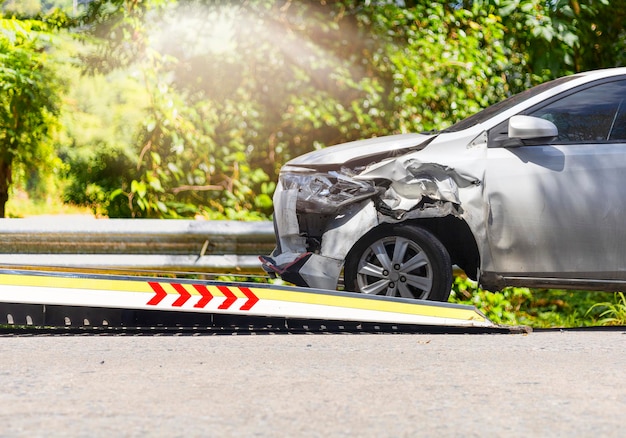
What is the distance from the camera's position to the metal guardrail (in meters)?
7.82

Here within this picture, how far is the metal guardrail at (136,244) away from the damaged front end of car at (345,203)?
1493 mm

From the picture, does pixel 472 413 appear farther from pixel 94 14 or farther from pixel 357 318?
pixel 94 14

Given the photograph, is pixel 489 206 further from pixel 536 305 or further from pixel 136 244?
pixel 536 305

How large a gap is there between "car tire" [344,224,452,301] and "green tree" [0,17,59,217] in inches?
230

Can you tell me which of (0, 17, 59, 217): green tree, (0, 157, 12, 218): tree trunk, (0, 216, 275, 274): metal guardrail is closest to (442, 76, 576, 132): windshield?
(0, 216, 275, 274): metal guardrail

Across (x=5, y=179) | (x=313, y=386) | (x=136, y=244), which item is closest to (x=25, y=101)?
(x=5, y=179)

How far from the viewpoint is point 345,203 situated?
21.5 ft

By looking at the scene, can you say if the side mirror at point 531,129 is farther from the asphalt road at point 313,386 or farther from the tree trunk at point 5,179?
the tree trunk at point 5,179

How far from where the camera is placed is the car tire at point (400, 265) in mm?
6441

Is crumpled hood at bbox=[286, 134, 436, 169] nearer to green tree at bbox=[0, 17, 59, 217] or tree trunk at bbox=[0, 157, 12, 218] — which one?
green tree at bbox=[0, 17, 59, 217]

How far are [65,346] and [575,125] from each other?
3.60 metres

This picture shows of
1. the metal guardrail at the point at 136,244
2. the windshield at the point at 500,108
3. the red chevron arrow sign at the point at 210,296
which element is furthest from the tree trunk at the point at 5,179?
the windshield at the point at 500,108

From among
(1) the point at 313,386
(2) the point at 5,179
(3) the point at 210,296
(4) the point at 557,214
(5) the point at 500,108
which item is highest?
(5) the point at 500,108

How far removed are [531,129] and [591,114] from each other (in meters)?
0.56
